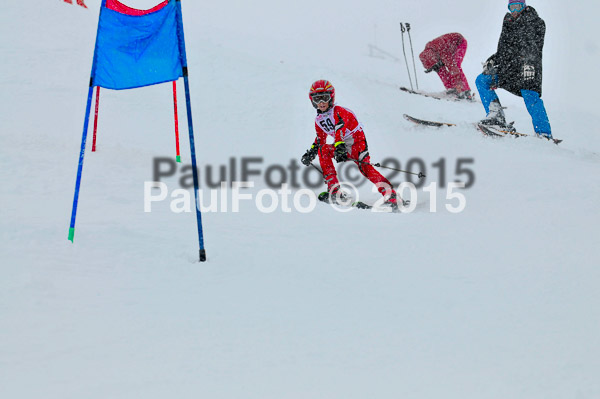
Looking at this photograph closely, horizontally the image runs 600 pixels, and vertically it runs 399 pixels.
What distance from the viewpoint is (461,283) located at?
3873 mm

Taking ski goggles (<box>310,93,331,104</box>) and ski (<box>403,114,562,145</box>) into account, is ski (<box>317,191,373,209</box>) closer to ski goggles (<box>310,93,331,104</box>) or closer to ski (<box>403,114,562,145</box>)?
ski goggles (<box>310,93,331,104</box>)

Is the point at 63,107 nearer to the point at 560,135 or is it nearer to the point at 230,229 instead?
the point at 230,229

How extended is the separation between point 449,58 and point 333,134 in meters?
7.90

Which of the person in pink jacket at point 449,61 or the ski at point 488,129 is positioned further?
the person in pink jacket at point 449,61

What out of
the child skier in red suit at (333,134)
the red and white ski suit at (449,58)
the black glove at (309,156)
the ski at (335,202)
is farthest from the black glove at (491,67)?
the ski at (335,202)

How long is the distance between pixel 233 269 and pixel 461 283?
1.71 meters

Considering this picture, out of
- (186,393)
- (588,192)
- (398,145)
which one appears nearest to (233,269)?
(186,393)

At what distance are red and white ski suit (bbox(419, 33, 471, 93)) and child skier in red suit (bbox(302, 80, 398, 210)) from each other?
7.31m

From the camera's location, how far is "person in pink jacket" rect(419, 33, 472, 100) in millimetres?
13484

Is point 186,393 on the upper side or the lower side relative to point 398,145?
lower

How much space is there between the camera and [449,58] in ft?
45.2

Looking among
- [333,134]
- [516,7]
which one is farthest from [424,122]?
[333,134]

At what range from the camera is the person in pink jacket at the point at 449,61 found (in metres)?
13.5

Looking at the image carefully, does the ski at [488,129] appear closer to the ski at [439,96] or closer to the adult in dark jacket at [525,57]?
the adult in dark jacket at [525,57]
